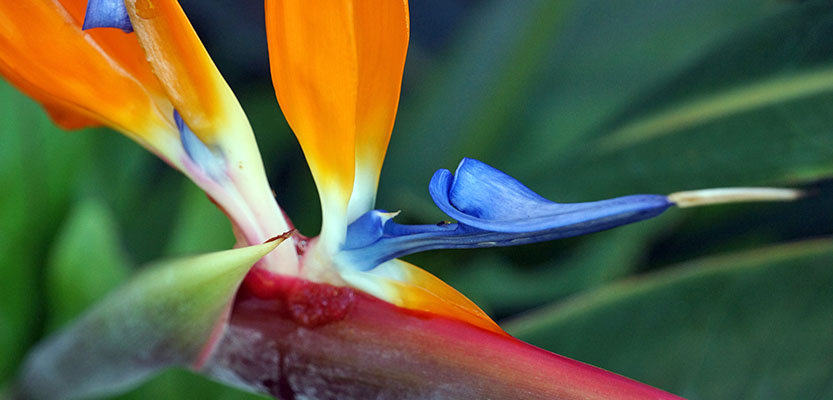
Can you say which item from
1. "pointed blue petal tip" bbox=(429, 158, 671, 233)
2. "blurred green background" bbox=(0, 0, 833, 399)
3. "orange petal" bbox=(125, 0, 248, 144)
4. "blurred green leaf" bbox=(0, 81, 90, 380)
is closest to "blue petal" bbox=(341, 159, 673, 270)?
"pointed blue petal tip" bbox=(429, 158, 671, 233)

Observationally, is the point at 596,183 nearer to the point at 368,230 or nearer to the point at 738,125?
the point at 738,125

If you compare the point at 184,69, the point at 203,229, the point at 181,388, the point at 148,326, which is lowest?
the point at 181,388

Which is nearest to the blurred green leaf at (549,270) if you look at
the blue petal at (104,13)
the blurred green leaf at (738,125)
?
the blurred green leaf at (738,125)

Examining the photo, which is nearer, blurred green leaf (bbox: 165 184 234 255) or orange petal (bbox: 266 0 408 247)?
orange petal (bbox: 266 0 408 247)

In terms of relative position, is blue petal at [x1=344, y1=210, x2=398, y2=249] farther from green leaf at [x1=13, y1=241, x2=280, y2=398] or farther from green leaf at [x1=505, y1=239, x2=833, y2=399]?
green leaf at [x1=505, y1=239, x2=833, y2=399]

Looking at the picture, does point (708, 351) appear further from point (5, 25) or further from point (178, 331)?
point (5, 25)

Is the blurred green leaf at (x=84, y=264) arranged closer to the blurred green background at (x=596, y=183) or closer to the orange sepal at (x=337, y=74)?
the blurred green background at (x=596, y=183)

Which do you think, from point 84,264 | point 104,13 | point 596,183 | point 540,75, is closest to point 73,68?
point 104,13
